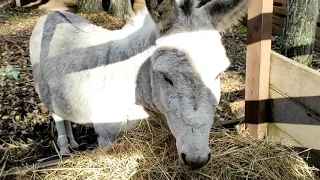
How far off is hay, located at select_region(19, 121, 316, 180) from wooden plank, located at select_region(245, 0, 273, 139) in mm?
341

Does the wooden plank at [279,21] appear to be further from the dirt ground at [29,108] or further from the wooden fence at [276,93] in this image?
the wooden fence at [276,93]

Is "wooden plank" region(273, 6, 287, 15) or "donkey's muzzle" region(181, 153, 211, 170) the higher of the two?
"donkey's muzzle" region(181, 153, 211, 170)

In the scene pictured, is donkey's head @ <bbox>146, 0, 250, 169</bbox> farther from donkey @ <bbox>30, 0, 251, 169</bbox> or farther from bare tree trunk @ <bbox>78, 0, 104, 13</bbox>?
bare tree trunk @ <bbox>78, 0, 104, 13</bbox>

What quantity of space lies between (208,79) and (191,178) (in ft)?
2.10

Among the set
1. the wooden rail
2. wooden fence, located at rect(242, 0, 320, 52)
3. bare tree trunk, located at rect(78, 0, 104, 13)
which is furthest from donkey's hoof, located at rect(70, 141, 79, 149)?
bare tree trunk, located at rect(78, 0, 104, 13)

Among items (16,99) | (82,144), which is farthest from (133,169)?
(16,99)

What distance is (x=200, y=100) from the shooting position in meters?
1.87

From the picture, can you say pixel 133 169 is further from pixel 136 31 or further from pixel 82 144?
pixel 82 144

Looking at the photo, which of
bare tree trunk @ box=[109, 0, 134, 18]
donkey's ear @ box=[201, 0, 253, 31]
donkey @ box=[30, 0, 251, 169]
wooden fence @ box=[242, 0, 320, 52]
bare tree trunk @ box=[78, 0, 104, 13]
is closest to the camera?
donkey @ box=[30, 0, 251, 169]

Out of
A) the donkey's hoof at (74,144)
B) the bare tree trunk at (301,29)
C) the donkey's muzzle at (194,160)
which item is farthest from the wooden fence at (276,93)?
the donkey's hoof at (74,144)

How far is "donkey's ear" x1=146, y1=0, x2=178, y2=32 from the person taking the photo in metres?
1.96

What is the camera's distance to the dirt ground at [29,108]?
3588 millimetres

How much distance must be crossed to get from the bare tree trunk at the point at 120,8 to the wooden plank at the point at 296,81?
23.2 ft

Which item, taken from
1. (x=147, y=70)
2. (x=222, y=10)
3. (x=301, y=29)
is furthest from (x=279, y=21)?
(x=147, y=70)
